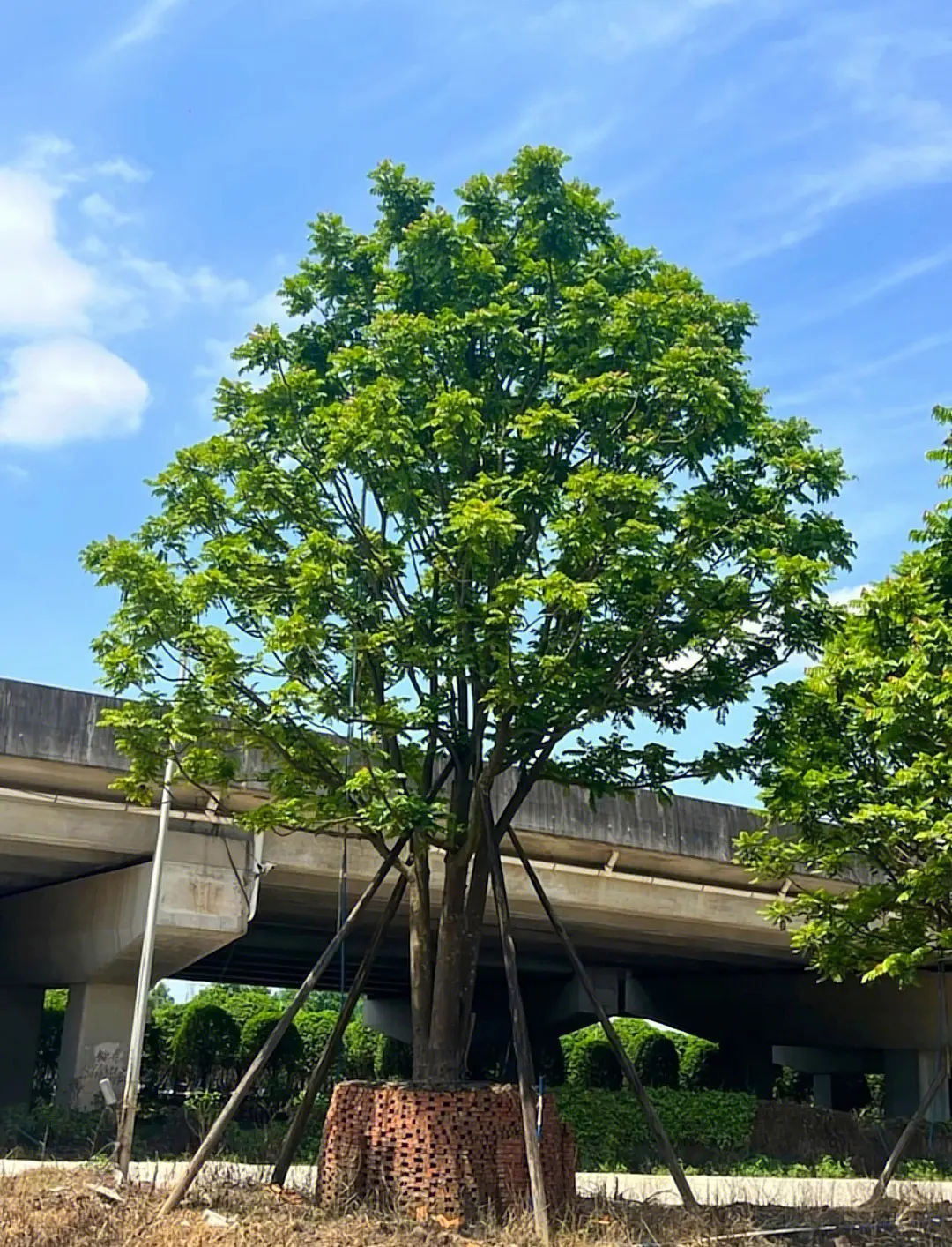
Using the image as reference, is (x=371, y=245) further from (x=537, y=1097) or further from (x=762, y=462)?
(x=537, y=1097)

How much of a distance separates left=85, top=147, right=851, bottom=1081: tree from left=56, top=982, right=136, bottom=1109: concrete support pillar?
10.3m

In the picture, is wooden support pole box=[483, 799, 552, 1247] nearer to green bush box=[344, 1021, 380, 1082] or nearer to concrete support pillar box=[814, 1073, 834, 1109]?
green bush box=[344, 1021, 380, 1082]

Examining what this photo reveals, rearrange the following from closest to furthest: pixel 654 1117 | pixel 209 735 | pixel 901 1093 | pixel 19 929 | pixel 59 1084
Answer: pixel 654 1117
pixel 209 735
pixel 59 1084
pixel 19 929
pixel 901 1093

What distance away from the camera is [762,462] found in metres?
11.5

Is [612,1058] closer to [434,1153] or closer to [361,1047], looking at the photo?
[361,1047]

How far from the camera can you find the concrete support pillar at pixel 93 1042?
20.2 m

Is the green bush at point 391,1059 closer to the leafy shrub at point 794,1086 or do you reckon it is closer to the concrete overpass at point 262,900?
the concrete overpass at point 262,900

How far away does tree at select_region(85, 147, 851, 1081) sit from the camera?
10492 millimetres

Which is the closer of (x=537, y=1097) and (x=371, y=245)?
(x=537, y=1097)

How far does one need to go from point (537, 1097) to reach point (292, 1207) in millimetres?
1992

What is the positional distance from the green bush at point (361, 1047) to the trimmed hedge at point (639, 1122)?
18371 millimetres

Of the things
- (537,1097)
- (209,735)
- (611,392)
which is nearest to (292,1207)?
(537,1097)

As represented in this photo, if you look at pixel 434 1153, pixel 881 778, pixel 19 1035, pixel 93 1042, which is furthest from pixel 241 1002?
pixel 434 1153

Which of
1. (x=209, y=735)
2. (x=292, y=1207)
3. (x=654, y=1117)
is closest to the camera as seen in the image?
(x=292, y=1207)
